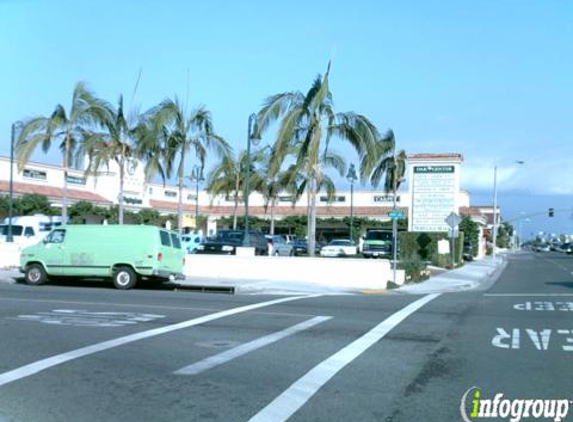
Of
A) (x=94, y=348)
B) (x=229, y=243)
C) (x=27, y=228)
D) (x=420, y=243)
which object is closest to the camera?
(x=94, y=348)

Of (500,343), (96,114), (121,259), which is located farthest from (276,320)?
(96,114)

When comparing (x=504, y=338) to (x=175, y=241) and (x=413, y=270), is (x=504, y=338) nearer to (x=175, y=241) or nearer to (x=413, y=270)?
(x=175, y=241)

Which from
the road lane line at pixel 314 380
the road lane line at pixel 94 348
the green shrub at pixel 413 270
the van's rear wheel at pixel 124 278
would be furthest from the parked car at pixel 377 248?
the road lane line at pixel 314 380

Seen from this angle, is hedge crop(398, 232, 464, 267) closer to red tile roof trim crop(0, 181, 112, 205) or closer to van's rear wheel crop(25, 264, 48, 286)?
red tile roof trim crop(0, 181, 112, 205)

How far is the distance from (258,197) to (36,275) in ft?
178

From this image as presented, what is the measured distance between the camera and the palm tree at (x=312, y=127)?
26.9m

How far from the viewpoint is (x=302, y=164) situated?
27844 millimetres

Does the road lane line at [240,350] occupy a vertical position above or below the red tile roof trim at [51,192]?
below

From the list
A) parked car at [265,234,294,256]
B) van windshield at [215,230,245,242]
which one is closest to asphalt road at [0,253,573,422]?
van windshield at [215,230,245,242]

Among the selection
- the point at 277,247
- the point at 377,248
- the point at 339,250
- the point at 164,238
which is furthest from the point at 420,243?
the point at 164,238

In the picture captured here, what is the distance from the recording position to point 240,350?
1038 centimetres

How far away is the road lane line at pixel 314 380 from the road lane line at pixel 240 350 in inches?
48.2

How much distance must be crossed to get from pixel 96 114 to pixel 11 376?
2296 cm

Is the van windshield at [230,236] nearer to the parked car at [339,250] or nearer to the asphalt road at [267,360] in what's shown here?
the parked car at [339,250]
